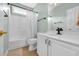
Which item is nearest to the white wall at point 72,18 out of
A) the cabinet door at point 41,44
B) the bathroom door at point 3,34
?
the cabinet door at point 41,44

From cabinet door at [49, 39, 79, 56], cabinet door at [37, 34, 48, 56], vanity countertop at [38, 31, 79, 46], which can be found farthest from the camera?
cabinet door at [37, 34, 48, 56]

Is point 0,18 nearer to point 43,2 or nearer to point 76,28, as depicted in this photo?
point 43,2

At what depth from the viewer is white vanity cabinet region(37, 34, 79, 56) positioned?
88cm

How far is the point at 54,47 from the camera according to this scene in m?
1.10

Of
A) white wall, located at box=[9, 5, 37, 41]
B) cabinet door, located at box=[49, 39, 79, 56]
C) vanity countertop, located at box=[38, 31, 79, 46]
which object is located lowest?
cabinet door, located at box=[49, 39, 79, 56]

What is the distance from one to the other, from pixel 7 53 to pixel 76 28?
92cm

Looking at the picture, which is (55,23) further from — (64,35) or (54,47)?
(54,47)

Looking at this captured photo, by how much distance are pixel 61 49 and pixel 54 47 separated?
0.11 m

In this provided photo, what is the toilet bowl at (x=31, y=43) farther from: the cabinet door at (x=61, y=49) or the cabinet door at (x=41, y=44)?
the cabinet door at (x=61, y=49)

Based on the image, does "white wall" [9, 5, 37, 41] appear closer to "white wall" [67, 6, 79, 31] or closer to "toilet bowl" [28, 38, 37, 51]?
"toilet bowl" [28, 38, 37, 51]

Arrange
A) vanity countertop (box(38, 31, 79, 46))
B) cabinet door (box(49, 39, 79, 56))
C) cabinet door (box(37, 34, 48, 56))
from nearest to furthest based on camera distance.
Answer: cabinet door (box(49, 39, 79, 56))
vanity countertop (box(38, 31, 79, 46))
cabinet door (box(37, 34, 48, 56))

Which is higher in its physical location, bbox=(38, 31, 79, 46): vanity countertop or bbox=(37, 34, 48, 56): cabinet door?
bbox=(38, 31, 79, 46): vanity countertop

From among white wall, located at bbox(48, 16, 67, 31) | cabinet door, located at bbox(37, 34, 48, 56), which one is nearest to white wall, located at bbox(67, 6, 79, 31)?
white wall, located at bbox(48, 16, 67, 31)

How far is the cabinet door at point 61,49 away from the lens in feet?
2.83
